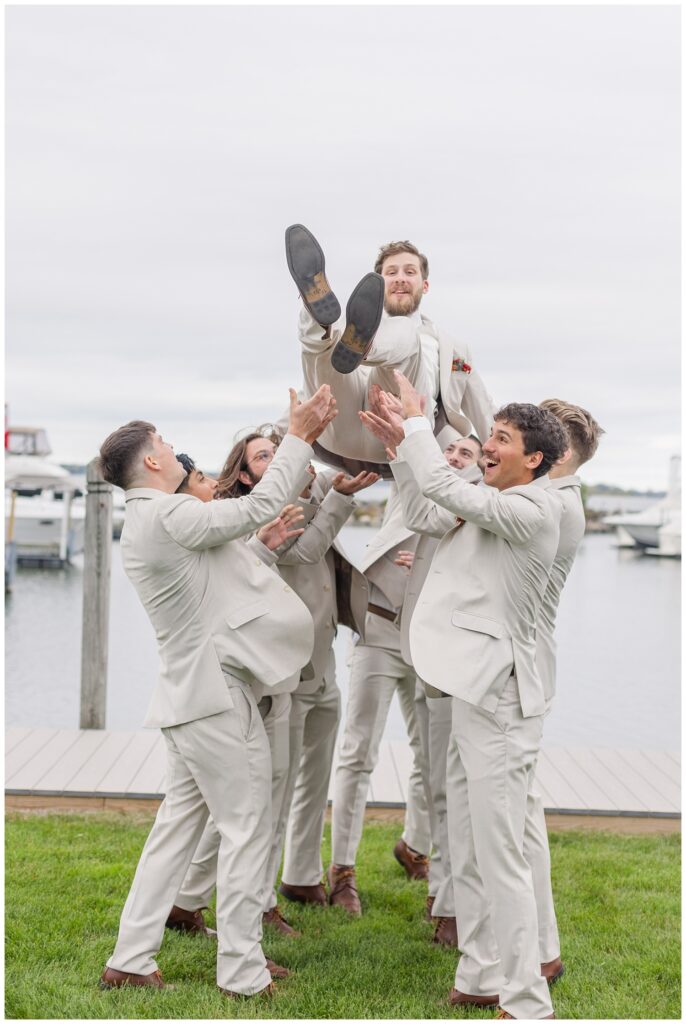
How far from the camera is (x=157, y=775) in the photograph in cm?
562

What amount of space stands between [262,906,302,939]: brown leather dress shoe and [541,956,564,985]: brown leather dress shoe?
896mm

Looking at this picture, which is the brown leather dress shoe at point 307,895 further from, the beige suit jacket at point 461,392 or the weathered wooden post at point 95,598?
the weathered wooden post at point 95,598

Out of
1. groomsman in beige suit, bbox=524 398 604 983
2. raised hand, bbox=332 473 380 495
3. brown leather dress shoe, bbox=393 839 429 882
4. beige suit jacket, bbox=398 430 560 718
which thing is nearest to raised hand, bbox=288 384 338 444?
beige suit jacket, bbox=398 430 560 718

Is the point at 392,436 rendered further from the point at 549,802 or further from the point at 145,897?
the point at 549,802

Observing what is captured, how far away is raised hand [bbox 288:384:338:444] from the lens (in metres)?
3.45

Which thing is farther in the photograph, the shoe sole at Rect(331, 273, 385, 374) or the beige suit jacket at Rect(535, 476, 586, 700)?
the beige suit jacket at Rect(535, 476, 586, 700)

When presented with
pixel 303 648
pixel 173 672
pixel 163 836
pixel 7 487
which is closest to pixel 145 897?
pixel 163 836

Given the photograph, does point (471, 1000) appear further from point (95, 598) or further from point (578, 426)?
point (95, 598)

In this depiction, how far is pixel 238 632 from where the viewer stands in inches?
132

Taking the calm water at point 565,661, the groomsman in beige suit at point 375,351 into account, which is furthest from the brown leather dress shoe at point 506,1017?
the calm water at point 565,661

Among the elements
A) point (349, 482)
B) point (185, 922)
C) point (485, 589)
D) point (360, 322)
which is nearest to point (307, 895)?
point (185, 922)

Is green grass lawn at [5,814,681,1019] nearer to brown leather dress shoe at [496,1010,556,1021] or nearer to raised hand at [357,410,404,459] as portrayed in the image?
brown leather dress shoe at [496,1010,556,1021]

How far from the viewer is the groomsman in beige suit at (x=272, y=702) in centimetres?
371

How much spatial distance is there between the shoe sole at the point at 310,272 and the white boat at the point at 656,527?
24379mm
